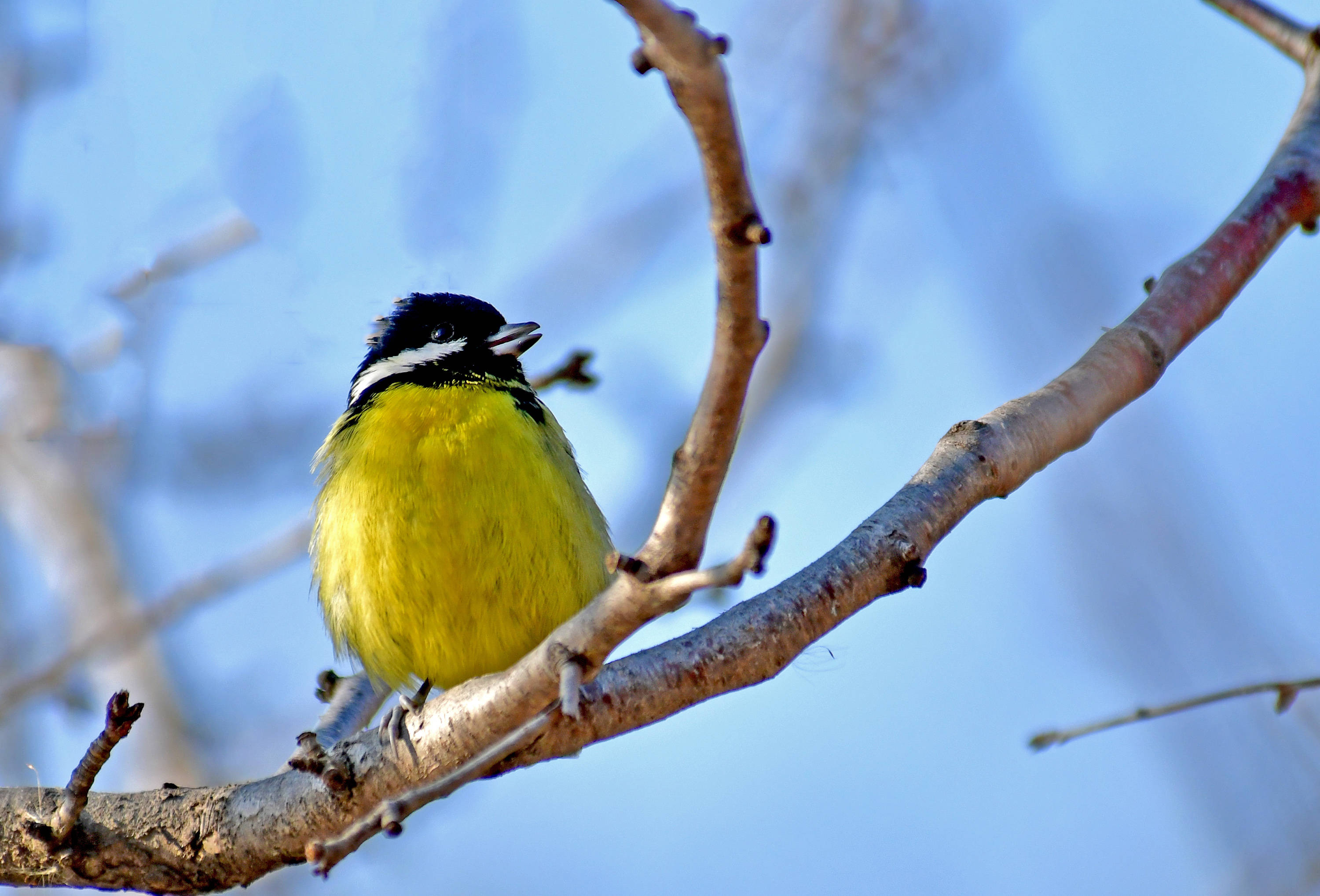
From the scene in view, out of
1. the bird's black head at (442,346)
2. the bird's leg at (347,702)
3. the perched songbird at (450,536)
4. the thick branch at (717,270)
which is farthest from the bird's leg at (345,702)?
the thick branch at (717,270)

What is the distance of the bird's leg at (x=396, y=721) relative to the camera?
10.3ft

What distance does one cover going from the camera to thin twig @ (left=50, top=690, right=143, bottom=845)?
101 inches

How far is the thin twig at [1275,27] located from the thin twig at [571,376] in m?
2.54

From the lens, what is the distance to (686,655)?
2.89 metres

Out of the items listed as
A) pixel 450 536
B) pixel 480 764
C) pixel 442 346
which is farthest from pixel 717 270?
pixel 442 346

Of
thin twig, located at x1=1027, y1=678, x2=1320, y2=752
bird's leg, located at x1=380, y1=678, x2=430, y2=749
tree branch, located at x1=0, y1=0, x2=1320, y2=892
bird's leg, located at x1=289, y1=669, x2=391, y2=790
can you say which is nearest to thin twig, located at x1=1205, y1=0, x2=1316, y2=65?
tree branch, located at x1=0, y1=0, x2=1320, y2=892

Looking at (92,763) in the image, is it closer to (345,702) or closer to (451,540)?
(451,540)

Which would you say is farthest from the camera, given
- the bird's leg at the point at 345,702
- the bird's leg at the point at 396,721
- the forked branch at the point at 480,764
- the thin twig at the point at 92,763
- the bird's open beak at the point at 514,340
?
the bird's open beak at the point at 514,340

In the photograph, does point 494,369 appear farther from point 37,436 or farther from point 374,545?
point 37,436

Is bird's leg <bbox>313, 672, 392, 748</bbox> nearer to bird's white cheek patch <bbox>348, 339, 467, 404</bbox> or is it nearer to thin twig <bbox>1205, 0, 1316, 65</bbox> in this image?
bird's white cheek patch <bbox>348, 339, 467, 404</bbox>

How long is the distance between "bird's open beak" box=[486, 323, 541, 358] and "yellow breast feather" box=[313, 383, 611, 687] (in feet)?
1.69

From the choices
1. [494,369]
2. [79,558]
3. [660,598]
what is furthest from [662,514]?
[79,558]

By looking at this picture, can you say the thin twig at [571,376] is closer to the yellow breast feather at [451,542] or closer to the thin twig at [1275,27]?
the yellow breast feather at [451,542]

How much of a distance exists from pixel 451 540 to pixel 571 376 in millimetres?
1351
